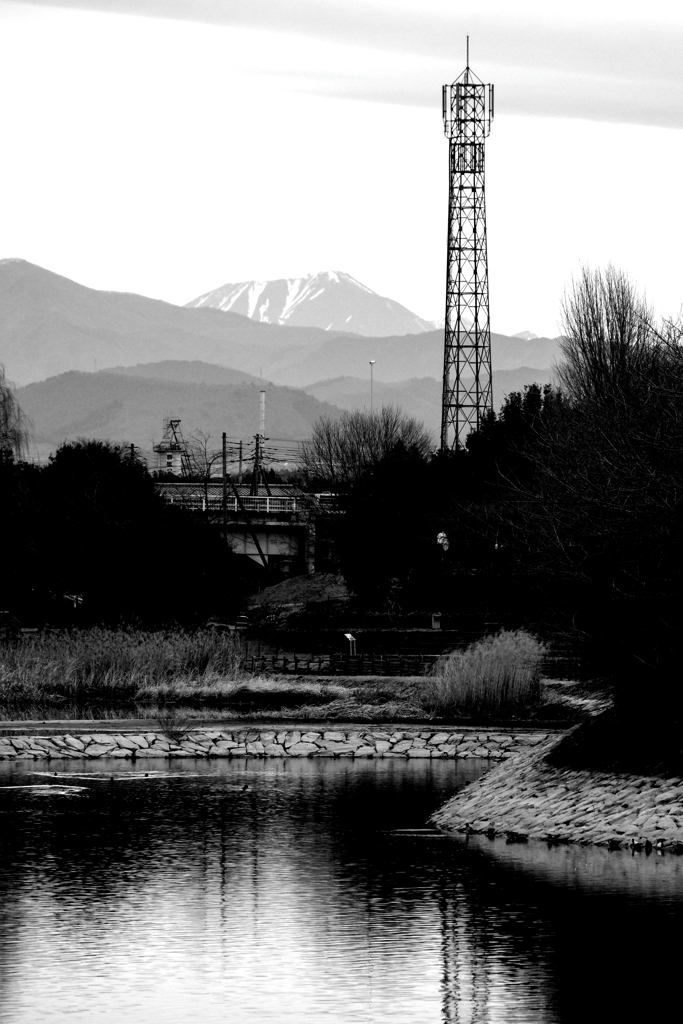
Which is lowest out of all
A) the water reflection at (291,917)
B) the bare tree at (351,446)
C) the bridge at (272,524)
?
the water reflection at (291,917)

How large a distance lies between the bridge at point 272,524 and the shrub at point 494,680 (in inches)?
1643

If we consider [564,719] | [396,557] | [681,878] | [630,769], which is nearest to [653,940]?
[681,878]

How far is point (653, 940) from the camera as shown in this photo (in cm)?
1302

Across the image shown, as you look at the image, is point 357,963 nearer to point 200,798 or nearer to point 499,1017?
point 499,1017

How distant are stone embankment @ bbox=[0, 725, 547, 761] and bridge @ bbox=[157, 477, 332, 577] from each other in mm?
45665

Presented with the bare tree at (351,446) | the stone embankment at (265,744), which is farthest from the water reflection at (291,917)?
the bare tree at (351,446)

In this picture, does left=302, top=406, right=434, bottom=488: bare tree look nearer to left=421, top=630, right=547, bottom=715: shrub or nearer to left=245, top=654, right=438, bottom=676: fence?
left=245, top=654, right=438, bottom=676: fence

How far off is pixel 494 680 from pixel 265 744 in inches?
235

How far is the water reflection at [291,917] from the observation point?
37.3 feet

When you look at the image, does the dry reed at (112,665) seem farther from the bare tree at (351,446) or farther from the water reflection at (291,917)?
the bare tree at (351,446)

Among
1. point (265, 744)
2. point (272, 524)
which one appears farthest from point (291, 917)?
point (272, 524)

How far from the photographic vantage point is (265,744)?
2856 centimetres

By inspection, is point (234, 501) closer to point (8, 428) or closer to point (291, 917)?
point (8, 428)

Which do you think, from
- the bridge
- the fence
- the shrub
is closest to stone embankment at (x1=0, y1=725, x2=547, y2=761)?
the shrub
